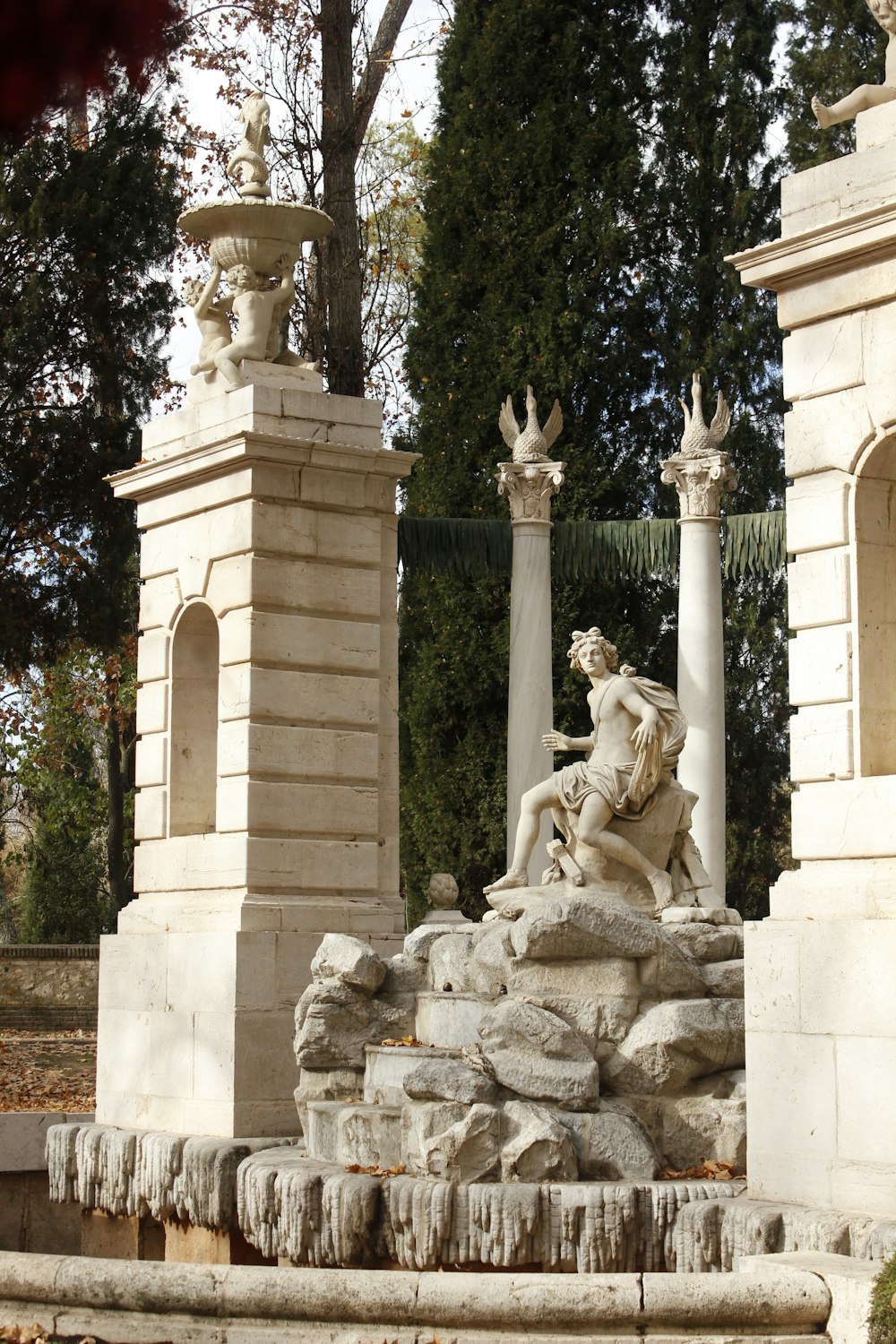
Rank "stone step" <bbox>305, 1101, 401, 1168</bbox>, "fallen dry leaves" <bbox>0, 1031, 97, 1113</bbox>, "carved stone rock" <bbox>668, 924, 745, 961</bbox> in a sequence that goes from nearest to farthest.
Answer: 1. "stone step" <bbox>305, 1101, 401, 1168</bbox>
2. "carved stone rock" <bbox>668, 924, 745, 961</bbox>
3. "fallen dry leaves" <bbox>0, 1031, 97, 1113</bbox>

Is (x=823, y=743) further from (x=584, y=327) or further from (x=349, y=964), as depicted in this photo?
(x=584, y=327)

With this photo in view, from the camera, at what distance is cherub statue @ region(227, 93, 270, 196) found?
47.1ft

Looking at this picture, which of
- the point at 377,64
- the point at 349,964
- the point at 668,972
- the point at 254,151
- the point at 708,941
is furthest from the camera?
the point at 377,64

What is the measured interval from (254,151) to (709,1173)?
27.2ft

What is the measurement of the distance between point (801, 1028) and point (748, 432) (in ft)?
62.2

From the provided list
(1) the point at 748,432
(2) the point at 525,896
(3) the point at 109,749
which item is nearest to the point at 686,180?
(1) the point at 748,432

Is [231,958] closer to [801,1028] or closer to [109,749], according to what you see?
[801,1028]

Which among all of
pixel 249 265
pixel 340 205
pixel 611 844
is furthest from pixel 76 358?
pixel 611 844

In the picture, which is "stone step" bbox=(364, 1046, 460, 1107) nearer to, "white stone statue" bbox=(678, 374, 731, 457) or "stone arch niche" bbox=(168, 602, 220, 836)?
"stone arch niche" bbox=(168, 602, 220, 836)

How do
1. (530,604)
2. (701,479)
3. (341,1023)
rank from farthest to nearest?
(701,479) < (530,604) < (341,1023)

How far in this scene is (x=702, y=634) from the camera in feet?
61.3

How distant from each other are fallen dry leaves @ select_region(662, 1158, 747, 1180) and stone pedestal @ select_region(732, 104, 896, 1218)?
81cm

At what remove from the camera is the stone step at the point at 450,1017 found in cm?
1110

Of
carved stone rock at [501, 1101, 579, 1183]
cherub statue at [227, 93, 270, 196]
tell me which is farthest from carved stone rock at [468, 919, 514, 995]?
cherub statue at [227, 93, 270, 196]
